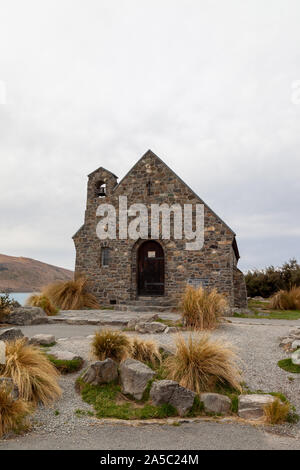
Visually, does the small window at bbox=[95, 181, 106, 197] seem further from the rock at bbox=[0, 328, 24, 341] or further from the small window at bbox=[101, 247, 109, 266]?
the rock at bbox=[0, 328, 24, 341]

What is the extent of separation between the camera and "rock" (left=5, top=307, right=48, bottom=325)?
959cm

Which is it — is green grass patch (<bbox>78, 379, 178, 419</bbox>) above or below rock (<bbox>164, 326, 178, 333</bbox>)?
below

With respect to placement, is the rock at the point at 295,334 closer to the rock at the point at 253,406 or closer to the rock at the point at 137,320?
the rock at the point at 253,406

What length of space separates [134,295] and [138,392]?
10.1 m

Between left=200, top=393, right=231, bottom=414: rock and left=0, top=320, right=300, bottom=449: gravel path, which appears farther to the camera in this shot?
left=200, top=393, right=231, bottom=414: rock

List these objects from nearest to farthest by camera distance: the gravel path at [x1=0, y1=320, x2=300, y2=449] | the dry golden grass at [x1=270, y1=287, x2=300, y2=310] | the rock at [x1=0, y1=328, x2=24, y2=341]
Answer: the gravel path at [x1=0, y1=320, x2=300, y2=449]
the rock at [x1=0, y1=328, x2=24, y2=341]
the dry golden grass at [x1=270, y1=287, x2=300, y2=310]

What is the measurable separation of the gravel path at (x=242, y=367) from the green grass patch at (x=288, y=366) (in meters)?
Answer: 0.08

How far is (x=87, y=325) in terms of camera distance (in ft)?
32.1

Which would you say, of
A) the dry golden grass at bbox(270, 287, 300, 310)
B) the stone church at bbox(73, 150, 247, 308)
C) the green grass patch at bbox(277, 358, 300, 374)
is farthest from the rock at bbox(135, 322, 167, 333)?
the dry golden grass at bbox(270, 287, 300, 310)

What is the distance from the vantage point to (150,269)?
14.8m

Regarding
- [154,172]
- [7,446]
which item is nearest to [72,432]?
[7,446]

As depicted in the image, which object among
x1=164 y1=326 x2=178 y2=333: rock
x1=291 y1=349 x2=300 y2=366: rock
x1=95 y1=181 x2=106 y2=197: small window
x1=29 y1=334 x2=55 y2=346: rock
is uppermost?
x1=95 y1=181 x2=106 y2=197: small window

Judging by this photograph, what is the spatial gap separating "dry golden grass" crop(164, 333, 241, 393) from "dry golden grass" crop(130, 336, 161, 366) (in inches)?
18.3

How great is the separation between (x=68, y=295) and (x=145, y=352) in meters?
9.00
